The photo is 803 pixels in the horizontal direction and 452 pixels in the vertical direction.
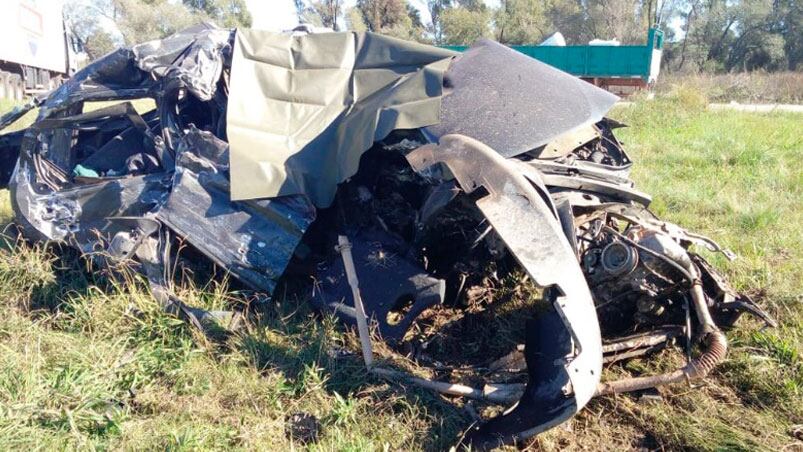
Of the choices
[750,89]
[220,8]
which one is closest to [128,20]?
[220,8]

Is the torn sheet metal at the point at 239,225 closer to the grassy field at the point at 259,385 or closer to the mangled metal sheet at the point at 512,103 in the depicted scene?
the grassy field at the point at 259,385

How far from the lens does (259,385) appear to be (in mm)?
2631

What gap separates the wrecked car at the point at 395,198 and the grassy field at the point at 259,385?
0.56ft

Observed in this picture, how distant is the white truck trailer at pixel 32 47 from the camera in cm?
1667

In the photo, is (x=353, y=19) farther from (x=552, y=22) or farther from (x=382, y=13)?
(x=552, y=22)

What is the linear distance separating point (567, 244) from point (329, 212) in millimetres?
1634

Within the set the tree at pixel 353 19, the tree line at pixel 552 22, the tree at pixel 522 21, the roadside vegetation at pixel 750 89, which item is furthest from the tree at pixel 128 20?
the roadside vegetation at pixel 750 89

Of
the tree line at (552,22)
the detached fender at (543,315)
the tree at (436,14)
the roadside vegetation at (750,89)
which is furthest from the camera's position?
the tree at (436,14)

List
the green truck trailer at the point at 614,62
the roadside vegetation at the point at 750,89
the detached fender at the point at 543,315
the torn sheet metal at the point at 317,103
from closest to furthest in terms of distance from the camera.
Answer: the detached fender at the point at 543,315 → the torn sheet metal at the point at 317,103 → the roadside vegetation at the point at 750,89 → the green truck trailer at the point at 614,62

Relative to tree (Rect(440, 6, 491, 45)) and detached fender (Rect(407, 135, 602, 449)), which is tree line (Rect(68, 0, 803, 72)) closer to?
tree (Rect(440, 6, 491, 45))

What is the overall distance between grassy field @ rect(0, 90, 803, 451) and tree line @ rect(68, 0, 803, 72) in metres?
29.0

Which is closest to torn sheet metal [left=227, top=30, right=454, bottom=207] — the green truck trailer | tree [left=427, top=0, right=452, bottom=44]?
the green truck trailer

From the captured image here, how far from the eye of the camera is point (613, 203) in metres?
2.87

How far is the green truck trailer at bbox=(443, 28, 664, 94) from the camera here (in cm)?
1605
